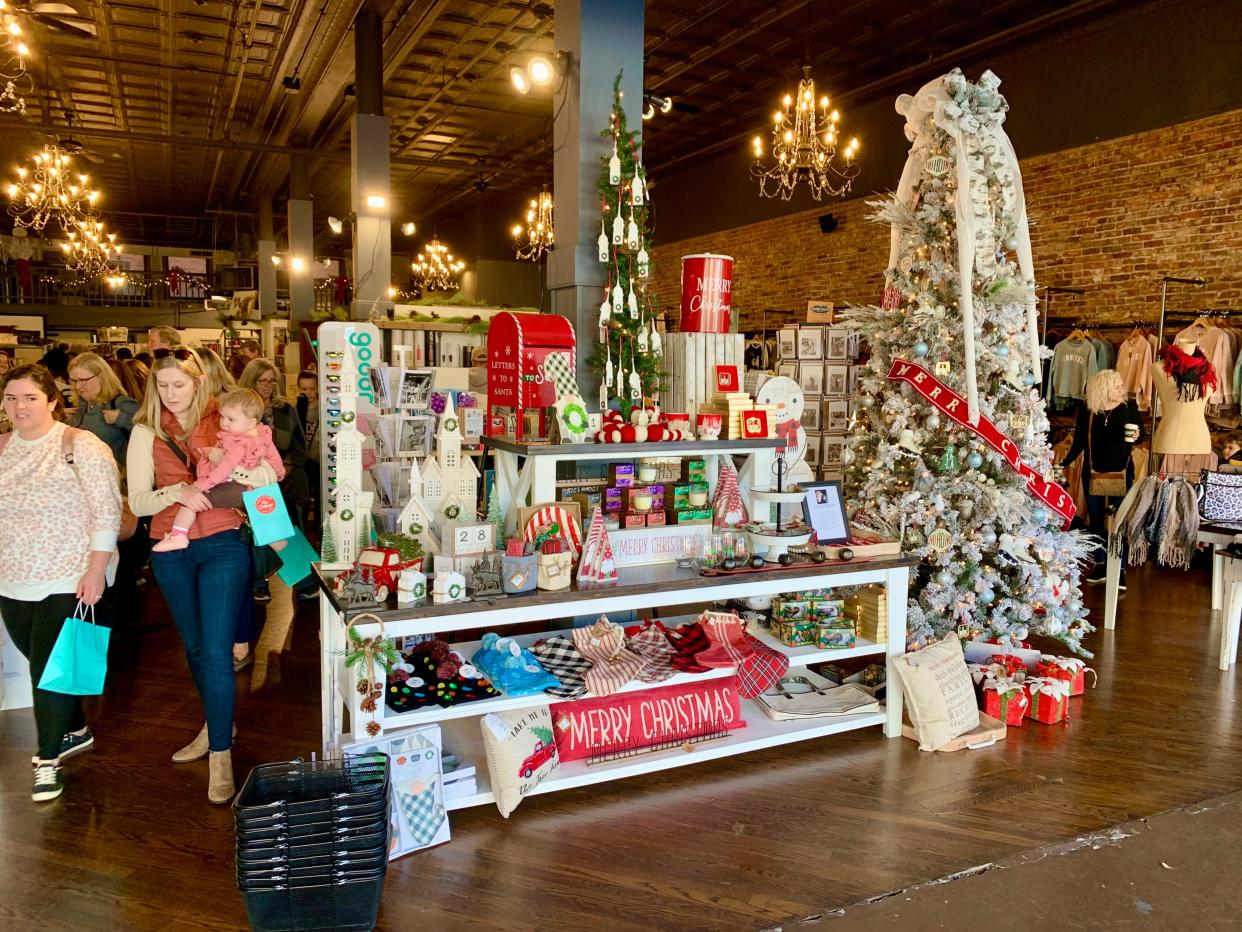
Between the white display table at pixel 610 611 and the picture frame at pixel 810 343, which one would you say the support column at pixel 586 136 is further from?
the picture frame at pixel 810 343

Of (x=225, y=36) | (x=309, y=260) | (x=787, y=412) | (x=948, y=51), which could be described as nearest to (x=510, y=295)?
(x=309, y=260)

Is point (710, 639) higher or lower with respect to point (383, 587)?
lower

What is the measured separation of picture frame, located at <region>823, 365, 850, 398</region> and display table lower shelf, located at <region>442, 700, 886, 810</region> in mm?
4876

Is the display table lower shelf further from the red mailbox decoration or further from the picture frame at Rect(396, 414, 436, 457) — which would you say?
the picture frame at Rect(396, 414, 436, 457)

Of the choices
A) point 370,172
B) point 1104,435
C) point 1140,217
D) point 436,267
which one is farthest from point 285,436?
point 436,267

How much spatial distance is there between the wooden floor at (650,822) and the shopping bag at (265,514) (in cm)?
104

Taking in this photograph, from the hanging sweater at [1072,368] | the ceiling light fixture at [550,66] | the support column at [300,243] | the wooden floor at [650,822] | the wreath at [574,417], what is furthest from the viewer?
the support column at [300,243]

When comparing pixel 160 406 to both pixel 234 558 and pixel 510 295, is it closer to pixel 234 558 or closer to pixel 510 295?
pixel 234 558

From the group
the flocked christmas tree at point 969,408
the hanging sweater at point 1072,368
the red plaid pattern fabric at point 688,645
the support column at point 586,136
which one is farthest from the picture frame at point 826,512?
the hanging sweater at point 1072,368

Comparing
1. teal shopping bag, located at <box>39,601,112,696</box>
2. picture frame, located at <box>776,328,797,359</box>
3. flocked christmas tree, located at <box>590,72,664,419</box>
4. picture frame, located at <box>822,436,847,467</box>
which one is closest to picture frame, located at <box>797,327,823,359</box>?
picture frame, located at <box>776,328,797,359</box>

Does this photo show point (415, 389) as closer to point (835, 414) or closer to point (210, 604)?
point (210, 604)

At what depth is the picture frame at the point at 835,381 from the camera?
8.50 metres

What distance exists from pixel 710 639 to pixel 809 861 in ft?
3.53

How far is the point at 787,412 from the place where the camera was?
185 inches
